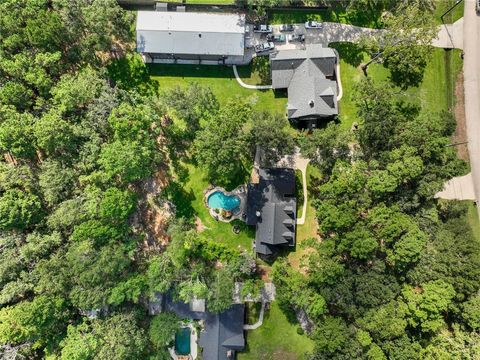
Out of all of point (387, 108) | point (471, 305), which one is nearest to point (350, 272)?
point (471, 305)

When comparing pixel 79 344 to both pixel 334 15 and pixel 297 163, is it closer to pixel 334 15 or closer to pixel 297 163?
pixel 297 163

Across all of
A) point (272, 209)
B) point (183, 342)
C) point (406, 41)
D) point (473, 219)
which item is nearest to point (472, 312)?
point (473, 219)

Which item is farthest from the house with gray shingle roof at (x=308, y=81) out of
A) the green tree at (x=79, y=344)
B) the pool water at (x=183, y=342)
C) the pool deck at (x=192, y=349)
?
the green tree at (x=79, y=344)

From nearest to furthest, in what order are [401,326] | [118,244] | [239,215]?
[401,326] < [118,244] < [239,215]

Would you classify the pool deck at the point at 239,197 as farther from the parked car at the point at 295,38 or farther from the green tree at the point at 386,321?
the parked car at the point at 295,38

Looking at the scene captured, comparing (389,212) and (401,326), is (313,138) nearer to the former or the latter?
(389,212)
